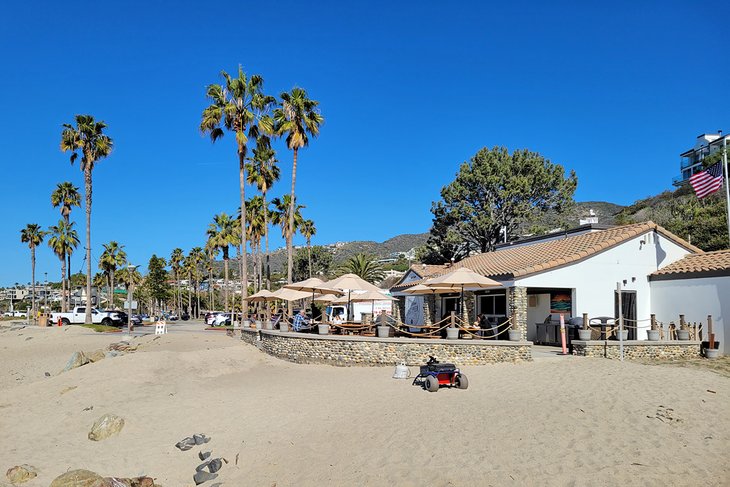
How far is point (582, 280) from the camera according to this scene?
71.9 ft

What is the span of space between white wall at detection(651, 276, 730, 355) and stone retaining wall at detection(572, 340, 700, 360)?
1234 millimetres

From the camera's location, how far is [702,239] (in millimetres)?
40875

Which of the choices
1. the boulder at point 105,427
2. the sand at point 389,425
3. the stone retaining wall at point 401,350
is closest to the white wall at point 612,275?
the stone retaining wall at point 401,350

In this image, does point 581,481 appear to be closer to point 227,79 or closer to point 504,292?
point 504,292

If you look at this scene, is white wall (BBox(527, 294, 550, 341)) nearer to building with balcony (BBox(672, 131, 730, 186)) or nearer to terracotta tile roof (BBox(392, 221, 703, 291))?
terracotta tile roof (BBox(392, 221, 703, 291))

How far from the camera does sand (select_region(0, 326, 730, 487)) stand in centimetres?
863

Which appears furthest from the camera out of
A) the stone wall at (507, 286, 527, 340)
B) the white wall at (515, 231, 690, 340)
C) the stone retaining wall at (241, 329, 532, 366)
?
the white wall at (515, 231, 690, 340)

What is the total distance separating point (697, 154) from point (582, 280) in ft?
232

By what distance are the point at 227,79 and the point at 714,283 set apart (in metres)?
26.2

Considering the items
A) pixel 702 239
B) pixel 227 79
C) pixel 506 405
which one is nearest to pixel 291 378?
pixel 506 405

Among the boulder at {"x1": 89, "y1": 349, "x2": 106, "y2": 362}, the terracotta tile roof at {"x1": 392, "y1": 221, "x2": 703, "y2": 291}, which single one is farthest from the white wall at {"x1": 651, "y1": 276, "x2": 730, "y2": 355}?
the boulder at {"x1": 89, "y1": 349, "x2": 106, "y2": 362}

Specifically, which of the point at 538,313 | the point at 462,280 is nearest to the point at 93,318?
the point at 538,313

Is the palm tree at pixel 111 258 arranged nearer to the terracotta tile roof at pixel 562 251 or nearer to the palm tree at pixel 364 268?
the palm tree at pixel 364 268

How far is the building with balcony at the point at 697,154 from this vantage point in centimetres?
7531
